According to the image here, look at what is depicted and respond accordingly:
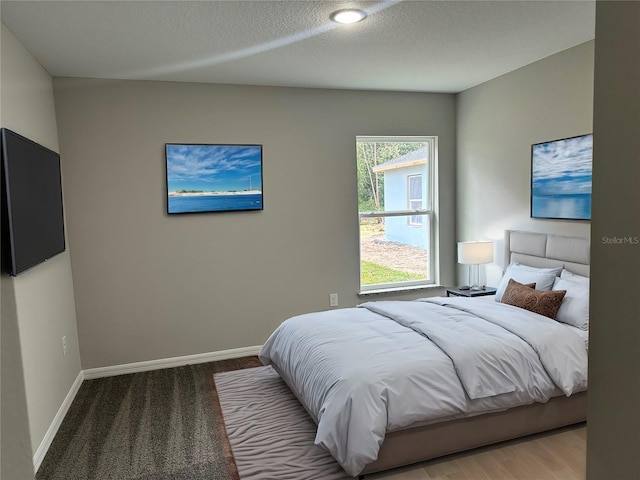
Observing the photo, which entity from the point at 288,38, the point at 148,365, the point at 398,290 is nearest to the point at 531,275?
the point at 398,290

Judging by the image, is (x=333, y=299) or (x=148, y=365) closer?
(x=148, y=365)

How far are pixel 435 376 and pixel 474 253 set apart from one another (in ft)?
7.11

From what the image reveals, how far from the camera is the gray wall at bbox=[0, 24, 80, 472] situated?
8.96 ft

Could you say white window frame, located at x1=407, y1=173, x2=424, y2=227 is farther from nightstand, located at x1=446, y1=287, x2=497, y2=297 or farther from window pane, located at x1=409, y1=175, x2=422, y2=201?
nightstand, located at x1=446, y1=287, x2=497, y2=297

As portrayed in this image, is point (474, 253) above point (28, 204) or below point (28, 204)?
below

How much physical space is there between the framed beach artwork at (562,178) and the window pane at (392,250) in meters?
1.41

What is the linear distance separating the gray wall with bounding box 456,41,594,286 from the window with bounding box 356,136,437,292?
13.6 inches

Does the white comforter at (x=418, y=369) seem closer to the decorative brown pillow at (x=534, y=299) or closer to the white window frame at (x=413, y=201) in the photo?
the decorative brown pillow at (x=534, y=299)

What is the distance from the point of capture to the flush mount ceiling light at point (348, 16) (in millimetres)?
2752

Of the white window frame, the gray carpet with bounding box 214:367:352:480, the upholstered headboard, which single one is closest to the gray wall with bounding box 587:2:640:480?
the gray carpet with bounding box 214:367:352:480

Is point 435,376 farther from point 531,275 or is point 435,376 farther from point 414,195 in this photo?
point 414,195

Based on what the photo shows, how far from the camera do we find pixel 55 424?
10.4 feet

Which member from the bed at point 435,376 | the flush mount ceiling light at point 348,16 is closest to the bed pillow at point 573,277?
the bed at point 435,376

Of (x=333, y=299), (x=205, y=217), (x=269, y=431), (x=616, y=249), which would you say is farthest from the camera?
(x=333, y=299)
